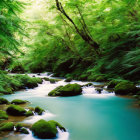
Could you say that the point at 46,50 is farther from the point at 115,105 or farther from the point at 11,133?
the point at 11,133

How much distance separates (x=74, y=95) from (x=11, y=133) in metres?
6.02

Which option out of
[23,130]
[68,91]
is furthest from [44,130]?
[68,91]

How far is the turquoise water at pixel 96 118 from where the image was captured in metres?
4.50

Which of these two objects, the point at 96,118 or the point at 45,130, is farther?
the point at 96,118

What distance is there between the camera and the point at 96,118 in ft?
19.6

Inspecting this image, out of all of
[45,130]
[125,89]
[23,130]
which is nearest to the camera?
[45,130]

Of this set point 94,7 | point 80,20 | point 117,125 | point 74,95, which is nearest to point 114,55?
point 117,125

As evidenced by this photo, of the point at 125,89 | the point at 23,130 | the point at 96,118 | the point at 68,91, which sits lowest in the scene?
the point at 23,130

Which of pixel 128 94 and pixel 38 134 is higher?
pixel 128 94

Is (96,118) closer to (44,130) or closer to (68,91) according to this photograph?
(44,130)

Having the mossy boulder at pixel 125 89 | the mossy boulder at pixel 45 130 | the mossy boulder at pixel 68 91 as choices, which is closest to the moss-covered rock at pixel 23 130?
the mossy boulder at pixel 45 130

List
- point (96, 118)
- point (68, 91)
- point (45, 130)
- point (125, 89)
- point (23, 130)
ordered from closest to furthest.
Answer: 1. point (45, 130)
2. point (23, 130)
3. point (96, 118)
4. point (125, 89)
5. point (68, 91)

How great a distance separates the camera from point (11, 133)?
13.9ft

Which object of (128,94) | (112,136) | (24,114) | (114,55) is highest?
(114,55)
